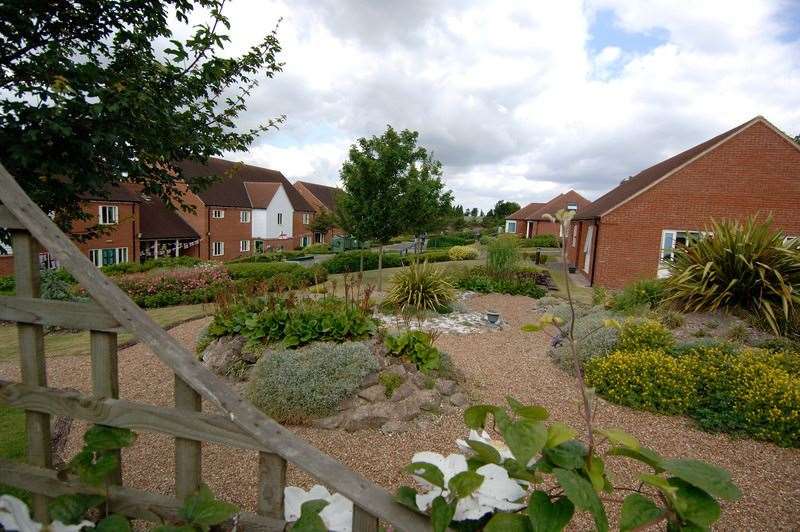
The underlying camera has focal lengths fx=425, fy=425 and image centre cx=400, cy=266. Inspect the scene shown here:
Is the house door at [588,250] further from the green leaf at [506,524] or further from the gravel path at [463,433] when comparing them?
the green leaf at [506,524]

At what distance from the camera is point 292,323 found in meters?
5.62

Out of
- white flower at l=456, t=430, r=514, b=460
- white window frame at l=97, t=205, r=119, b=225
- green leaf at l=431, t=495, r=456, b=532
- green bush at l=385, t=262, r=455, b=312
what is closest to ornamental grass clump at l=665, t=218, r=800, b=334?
green bush at l=385, t=262, r=455, b=312

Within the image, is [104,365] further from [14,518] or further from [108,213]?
[108,213]

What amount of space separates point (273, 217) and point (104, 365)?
4168 centimetres

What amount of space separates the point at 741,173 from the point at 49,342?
67.6ft

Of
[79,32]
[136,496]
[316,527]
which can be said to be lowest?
[136,496]

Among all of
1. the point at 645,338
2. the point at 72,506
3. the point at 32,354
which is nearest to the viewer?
the point at 72,506

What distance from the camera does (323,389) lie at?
4.59 metres

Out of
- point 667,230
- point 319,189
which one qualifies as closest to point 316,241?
point 319,189

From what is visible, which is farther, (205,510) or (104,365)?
(104,365)

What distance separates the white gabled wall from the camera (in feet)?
131

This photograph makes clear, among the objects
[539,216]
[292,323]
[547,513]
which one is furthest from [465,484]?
[539,216]

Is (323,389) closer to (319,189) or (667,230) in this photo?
(667,230)

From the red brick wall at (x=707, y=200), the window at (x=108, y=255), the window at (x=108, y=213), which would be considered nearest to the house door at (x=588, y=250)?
the red brick wall at (x=707, y=200)
